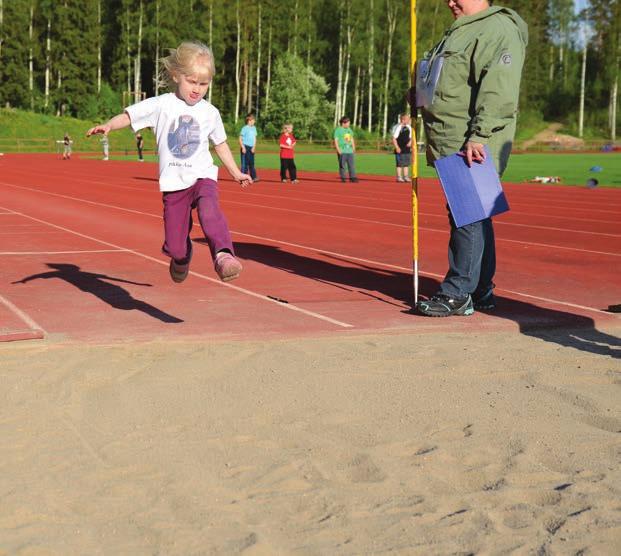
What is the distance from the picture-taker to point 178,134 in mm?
7137

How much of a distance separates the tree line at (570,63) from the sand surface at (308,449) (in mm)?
83747

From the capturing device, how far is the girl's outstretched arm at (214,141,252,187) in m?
7.05

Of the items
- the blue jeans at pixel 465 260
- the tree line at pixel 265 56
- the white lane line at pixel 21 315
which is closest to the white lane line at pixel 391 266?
the blue jeans at pixel 465 260

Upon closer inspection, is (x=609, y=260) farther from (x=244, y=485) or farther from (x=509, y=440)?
(x=244, y=485)

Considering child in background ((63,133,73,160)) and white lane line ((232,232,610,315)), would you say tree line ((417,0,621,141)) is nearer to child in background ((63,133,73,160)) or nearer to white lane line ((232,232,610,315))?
child in background ((63,133,73,160))

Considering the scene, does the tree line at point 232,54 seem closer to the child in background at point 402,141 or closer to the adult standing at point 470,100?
the child in background at point 402,141

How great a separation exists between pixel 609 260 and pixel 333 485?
831 cm

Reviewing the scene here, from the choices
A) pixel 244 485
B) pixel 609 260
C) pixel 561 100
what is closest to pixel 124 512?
pixel 244 485

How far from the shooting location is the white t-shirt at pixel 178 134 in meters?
7.15

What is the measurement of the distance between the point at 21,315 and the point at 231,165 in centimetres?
178

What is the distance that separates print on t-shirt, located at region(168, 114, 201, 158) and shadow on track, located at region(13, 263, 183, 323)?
45.1 inches

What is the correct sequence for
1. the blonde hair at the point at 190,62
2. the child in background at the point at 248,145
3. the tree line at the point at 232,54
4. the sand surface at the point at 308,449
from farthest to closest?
the tree line at the point at 232,54 < the child in background at the point at 248,145 < the blonde hair at the point at 190,62 < the sand surface at the point at 308,449

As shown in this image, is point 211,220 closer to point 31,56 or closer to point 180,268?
point 180,268

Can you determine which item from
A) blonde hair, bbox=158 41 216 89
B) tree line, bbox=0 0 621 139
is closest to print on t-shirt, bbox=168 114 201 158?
blonde hair, bbox=158 41 216 89
